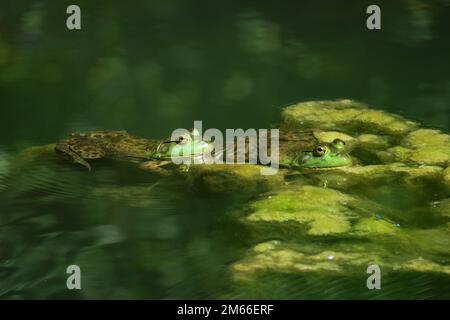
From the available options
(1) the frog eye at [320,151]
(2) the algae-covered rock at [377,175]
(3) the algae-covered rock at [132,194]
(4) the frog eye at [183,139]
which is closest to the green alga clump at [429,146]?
(2) the algae-covered rock at [377,175]

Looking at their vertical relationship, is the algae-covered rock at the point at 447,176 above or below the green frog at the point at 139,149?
below

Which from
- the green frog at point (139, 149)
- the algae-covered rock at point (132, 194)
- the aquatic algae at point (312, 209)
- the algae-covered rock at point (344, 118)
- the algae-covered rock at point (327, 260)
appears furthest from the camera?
the algae-covered rock at point (344, 118)

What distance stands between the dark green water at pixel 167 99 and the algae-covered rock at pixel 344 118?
0.58 ft

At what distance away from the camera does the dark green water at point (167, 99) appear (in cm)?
370

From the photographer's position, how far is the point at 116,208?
4.33m

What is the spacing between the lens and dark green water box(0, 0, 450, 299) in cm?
370

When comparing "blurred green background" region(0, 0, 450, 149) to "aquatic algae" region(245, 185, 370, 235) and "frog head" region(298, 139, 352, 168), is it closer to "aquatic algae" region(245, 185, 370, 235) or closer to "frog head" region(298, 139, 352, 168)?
"frog head" region(298, 139, 352, 168)

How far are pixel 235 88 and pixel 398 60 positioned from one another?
1.56 m

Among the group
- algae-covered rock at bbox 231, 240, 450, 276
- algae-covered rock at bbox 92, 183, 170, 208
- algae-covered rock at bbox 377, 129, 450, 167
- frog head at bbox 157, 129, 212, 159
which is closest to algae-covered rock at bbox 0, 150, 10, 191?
algae-covered rock at bbox 92, 183, 170, 208

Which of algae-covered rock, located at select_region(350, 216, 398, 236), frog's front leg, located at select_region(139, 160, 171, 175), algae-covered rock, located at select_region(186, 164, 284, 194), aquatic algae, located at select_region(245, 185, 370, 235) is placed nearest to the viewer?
algae-covered rock, located at select_region(350, 216, 398, 236)

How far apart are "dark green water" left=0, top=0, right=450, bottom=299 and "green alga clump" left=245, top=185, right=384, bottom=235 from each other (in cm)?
21

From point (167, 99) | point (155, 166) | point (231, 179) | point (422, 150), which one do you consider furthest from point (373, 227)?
point (167, 99)

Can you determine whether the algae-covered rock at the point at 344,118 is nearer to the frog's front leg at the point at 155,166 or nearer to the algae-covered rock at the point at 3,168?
the frog's front leg at the point at 155,166

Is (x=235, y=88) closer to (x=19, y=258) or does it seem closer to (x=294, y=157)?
(x=294, y=157)
